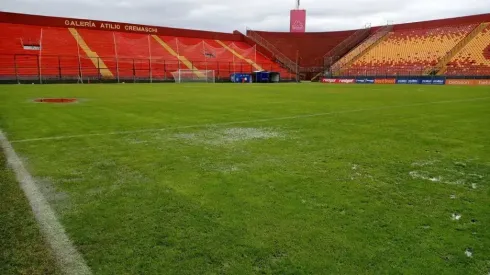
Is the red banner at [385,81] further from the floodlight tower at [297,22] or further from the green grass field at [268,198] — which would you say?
the green grass field at [268,198]

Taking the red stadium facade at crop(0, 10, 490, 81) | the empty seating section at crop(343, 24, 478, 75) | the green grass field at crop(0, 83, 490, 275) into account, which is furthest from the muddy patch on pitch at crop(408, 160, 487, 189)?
the empty seating section at crop(343, 24, 478, 75)

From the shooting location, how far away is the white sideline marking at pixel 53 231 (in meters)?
2.46

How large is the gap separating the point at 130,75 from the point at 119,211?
Result: 41.2m

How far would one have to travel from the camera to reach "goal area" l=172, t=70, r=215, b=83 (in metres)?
44.8

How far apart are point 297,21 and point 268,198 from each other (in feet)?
228

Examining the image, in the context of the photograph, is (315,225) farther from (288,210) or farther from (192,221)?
(192,221)

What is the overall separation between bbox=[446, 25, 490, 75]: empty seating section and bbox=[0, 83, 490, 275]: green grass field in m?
38.1

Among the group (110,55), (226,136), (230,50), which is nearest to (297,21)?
(230,50)

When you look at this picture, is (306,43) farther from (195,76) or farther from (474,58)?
(474,58)

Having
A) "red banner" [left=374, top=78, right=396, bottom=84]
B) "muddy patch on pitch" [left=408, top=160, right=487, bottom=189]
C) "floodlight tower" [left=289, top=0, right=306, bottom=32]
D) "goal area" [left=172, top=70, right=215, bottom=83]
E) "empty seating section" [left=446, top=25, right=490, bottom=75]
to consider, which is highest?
"floodlight tower" [left=289, top=0, right=306, bottom=32]

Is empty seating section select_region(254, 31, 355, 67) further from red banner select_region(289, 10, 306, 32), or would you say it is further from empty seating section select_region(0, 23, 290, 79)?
red banner select_region(289, 10, 306, 32)

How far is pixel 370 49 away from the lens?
53062 mm

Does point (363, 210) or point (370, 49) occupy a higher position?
point (370, 49)

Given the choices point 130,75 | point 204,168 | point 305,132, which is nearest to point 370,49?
point 130,75
